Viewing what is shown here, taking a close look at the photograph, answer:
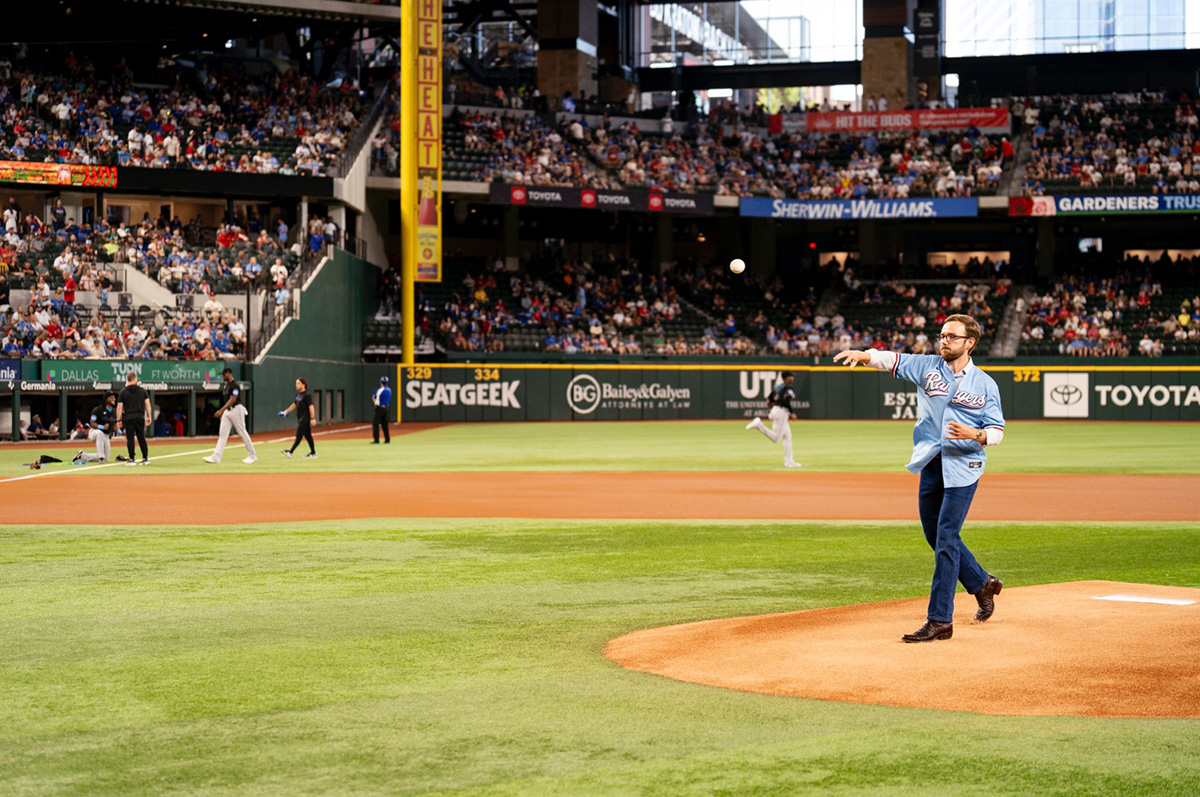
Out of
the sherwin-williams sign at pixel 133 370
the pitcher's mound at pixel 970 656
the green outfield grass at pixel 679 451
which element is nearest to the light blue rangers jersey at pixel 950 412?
the pitcher's mound at pixel 970 656

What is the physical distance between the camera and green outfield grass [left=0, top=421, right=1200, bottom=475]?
79.8ft

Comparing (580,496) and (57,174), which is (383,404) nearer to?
(580,496)

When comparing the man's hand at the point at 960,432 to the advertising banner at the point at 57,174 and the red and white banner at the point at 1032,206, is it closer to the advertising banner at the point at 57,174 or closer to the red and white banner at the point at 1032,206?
the advertising banner at the point at 57,174

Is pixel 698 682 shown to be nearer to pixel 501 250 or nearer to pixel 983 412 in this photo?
pixel 983 412

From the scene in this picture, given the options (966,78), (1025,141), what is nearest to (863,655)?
(1025,141)

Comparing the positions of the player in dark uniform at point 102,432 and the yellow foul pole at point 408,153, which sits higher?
the yellow foul pole at point 408,153

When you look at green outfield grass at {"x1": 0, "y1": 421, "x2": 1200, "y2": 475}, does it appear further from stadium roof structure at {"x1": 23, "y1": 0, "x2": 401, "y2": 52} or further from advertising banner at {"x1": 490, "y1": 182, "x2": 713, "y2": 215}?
stadium roof structure at {"x1": 23, "y1": 0, "x2": 401, "y2": 52}

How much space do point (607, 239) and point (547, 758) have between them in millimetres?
54065

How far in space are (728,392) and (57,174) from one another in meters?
24.4

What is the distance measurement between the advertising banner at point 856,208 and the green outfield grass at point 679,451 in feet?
44.2

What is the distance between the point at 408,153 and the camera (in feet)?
141

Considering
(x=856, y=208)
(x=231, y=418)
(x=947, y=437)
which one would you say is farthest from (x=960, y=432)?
(x=856, y=208)

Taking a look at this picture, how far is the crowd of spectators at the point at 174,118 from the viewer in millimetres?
40625

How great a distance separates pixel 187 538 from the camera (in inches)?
508
